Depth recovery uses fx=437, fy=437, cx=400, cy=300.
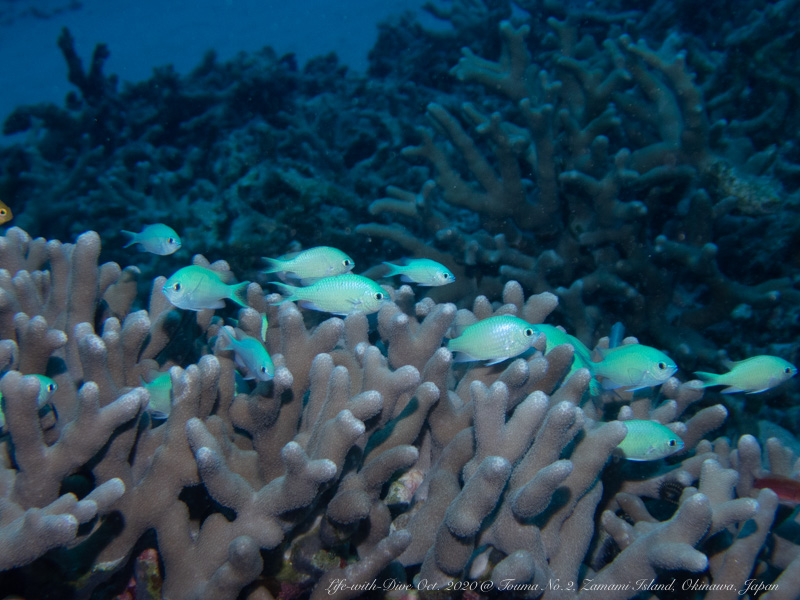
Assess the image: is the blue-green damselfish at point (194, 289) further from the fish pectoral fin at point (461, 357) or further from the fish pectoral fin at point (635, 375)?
the fish pectoral fin at point (635, 375)

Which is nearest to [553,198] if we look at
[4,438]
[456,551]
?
[456,551]

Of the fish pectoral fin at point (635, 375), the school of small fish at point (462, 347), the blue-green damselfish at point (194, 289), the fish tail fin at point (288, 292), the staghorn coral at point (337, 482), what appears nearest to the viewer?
the staghorn coral at point (337, 482)

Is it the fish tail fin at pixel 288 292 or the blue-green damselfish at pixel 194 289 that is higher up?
the blue-green damselfish at pixel 194 289

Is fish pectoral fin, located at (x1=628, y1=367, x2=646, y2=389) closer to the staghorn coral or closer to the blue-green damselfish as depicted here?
the staghorn coral

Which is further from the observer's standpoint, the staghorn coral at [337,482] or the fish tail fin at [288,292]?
the fish tail fin at [288,292]

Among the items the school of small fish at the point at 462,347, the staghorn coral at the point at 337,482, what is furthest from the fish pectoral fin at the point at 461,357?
the staghorn coral at the point at 337,482

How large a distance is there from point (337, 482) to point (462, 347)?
3.10ft

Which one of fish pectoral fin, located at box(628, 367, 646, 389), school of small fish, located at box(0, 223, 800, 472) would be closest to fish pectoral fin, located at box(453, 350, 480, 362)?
school of small fish, located at box(0, 223, 800, 472)

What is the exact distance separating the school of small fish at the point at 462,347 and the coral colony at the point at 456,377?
0.06 feet

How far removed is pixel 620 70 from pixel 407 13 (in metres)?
11.2

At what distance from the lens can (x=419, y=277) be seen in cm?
333

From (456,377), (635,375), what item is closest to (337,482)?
(456,377)

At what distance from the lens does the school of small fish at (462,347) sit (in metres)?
2.23

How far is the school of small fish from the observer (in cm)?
223
